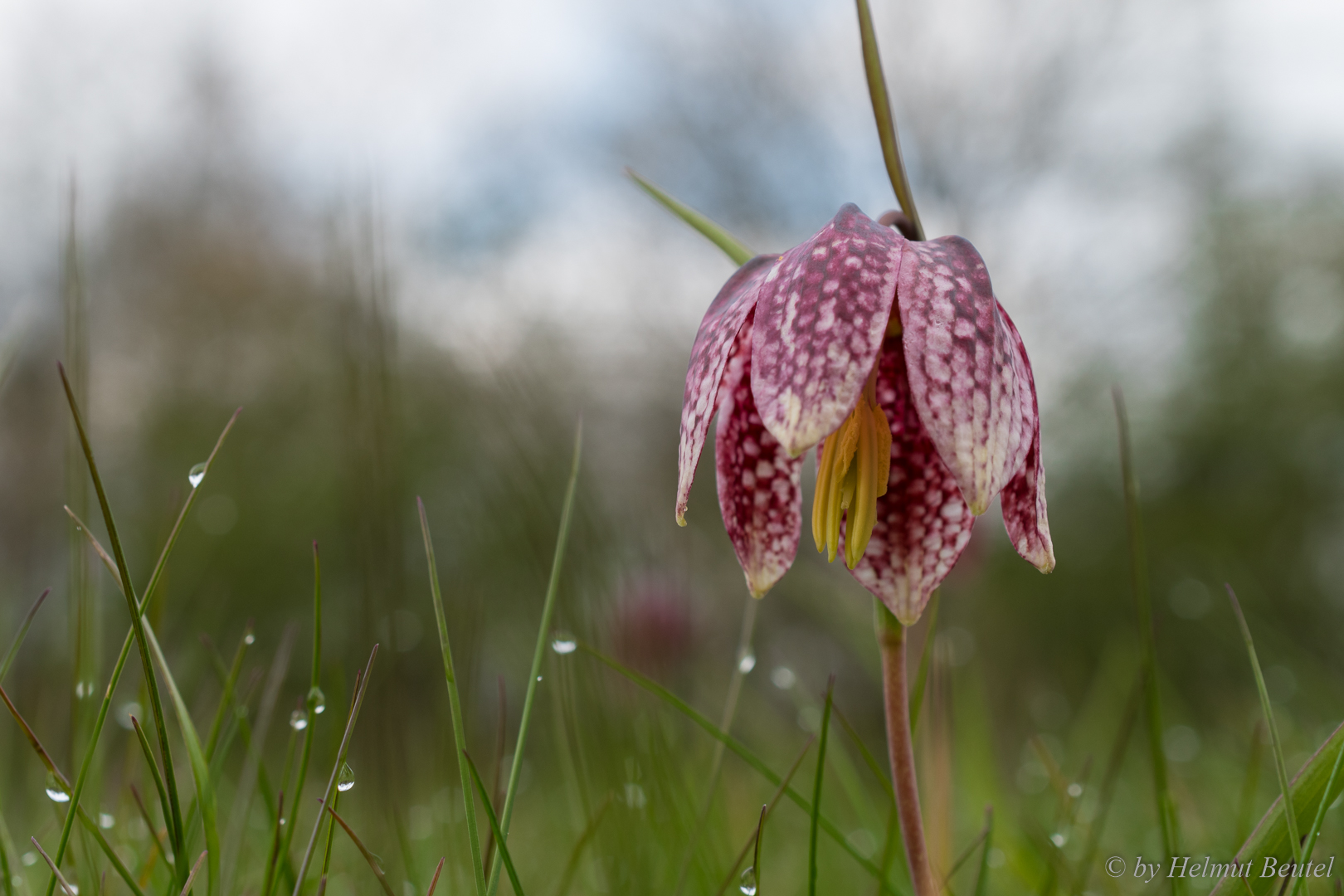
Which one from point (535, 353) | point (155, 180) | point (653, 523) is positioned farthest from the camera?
point (155, 180)

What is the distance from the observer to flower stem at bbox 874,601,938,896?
477 mm

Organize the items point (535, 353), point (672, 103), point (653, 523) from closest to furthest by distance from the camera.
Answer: point (653, 523), point (535, 353), point (672, 103)

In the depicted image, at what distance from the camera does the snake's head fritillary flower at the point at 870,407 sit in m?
0.49

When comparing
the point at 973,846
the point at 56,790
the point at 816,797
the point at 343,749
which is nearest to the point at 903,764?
the point at 816,797

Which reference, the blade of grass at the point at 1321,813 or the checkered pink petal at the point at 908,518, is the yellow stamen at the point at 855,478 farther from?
the blade of grass at the point at 1321,813

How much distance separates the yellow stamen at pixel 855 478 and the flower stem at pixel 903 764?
0.06 m

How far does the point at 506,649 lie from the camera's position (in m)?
2.23

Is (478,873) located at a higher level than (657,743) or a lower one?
higher

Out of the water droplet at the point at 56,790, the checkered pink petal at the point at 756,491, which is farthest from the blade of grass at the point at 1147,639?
the water droplet at the point at 56,790

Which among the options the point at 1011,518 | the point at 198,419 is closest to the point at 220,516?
the point at 198,419

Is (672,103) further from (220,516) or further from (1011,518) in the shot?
(1011,518)

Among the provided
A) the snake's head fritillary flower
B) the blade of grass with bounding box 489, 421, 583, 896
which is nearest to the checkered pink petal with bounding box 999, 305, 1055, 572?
the snake's head fritillary flower

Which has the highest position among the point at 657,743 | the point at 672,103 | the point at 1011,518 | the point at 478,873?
the point at 672,103

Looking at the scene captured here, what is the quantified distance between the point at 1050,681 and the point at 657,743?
4.66 m
